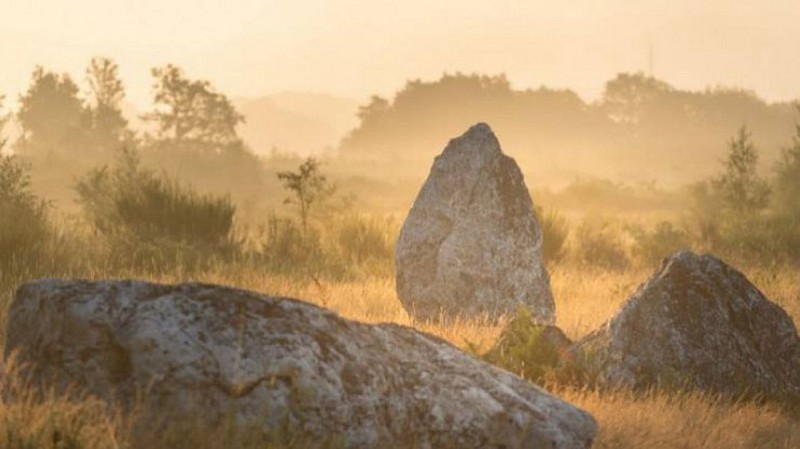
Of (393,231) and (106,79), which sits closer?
(393,231)

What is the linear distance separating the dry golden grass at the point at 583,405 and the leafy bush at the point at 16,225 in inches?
53.6

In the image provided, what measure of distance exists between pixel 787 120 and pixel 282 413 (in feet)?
271

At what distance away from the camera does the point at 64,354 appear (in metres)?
4.74

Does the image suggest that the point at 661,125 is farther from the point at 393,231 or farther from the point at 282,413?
the point at 282,413

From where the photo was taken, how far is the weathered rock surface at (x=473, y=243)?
11.3 metres

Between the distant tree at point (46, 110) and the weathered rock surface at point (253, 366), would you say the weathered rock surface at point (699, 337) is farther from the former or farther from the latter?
the distant tree at point (46, 110)

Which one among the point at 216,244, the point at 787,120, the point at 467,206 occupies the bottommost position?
the point at 216,244

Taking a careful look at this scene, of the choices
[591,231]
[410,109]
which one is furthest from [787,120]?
[591,231]

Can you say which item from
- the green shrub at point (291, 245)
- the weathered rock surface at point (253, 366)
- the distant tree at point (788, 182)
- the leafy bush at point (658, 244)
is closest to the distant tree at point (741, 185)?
the leafy bush at point (658, 244)

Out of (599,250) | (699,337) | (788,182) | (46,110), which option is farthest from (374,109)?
(699,337)

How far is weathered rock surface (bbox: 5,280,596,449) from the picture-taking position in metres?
4.63

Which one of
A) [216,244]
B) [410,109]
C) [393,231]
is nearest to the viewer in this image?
[216,244]

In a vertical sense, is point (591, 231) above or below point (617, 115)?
below

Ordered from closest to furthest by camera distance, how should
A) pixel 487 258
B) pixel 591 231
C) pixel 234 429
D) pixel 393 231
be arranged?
pixel 234 429 < pixel 487 258 < pixel 393 231 < pixel 591 231
